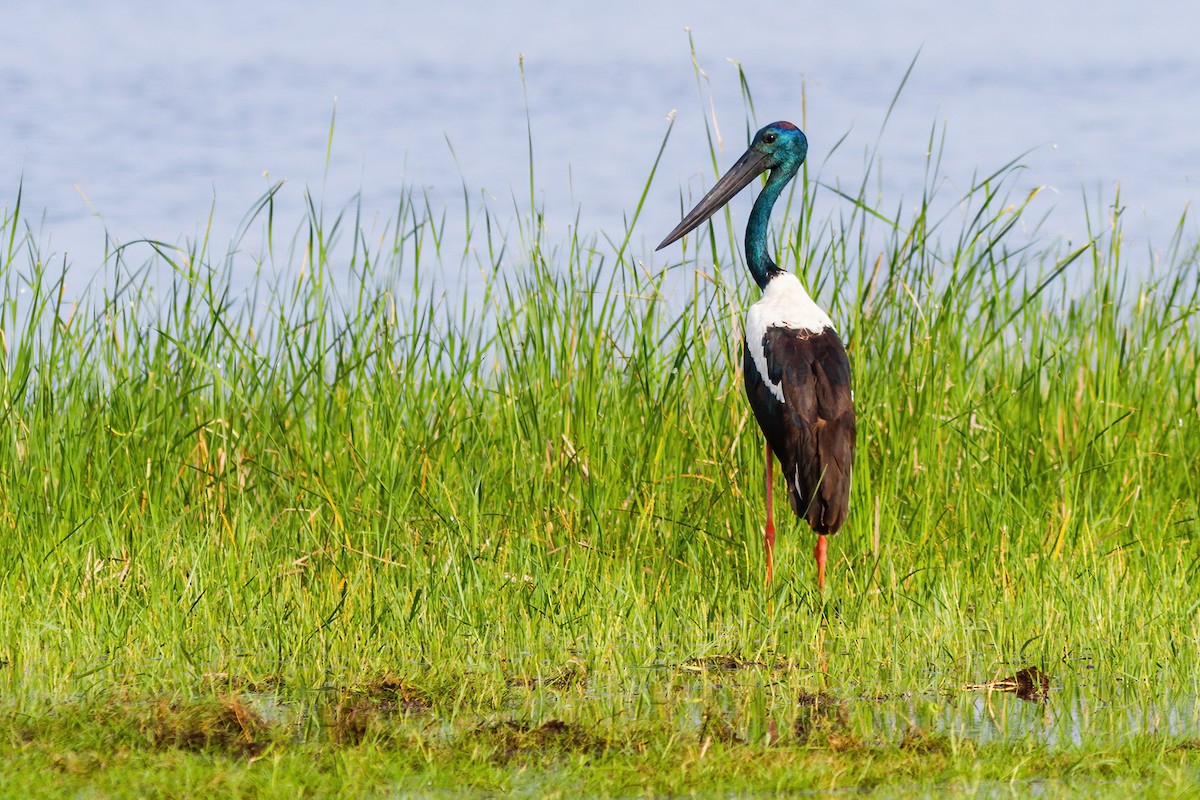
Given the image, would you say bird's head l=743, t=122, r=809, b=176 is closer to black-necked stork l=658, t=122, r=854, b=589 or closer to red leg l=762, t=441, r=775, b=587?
black-necked stork l=658, t=122, r=854, b=589

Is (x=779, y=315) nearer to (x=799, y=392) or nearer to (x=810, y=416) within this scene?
(x=799, y=392)

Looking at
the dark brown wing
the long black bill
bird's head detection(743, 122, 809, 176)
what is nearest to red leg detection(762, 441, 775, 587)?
the dark brown wing

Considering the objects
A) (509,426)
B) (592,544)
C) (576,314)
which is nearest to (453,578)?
(592,544)

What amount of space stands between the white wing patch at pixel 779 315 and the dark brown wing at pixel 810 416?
0.02 m

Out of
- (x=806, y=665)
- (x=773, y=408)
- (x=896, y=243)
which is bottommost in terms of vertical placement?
(x=806, y=665)

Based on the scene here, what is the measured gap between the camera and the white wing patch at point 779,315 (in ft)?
20.1

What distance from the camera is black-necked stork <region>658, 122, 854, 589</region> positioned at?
579 centimetres

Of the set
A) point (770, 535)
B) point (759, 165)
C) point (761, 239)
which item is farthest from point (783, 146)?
point (770, 535)

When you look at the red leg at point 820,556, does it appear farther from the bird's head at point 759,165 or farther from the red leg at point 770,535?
the bird's head at point 759,165

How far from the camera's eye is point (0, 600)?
5305mm

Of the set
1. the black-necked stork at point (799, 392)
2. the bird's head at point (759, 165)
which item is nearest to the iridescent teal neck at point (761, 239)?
the black-necked stork at point (799, 392)

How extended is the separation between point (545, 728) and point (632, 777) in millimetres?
392

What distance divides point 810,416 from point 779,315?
0.53 m

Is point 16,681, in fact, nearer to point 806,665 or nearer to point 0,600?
point 0,600
